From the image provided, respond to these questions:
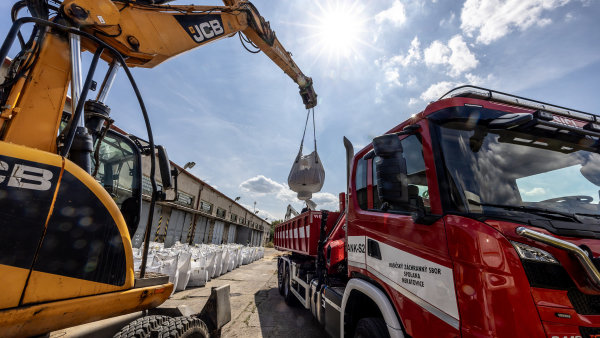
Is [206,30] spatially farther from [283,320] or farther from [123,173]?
[283,320]

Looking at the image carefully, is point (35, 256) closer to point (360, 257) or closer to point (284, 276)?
point (360, 257)

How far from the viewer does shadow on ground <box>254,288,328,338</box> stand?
4.52 metres

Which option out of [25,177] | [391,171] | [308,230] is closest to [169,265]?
[308,230]

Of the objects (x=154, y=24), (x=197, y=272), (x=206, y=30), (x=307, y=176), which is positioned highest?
(x=206, y=30)

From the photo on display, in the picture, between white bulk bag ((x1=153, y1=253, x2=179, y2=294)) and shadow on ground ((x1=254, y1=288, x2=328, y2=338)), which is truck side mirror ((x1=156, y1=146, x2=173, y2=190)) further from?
white bulk bag ((x1=153, y1=253, x2=179, y2=294))

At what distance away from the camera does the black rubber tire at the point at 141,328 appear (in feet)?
6.87

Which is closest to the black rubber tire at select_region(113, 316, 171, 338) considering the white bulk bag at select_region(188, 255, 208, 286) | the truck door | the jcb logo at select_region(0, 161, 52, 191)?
the jcb logo at select_region(0, 161, 52, 191)

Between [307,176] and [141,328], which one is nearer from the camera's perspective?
[141,328]

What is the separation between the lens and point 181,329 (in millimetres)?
2273

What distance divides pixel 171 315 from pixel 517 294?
3.05 meters

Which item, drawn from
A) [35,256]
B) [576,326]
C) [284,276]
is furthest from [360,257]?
[284,276]

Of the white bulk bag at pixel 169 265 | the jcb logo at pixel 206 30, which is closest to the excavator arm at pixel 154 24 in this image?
the jcb logo at pixel 206 30

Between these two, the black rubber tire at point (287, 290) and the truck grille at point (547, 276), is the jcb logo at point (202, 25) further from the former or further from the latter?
the black rubber tire at point (287, 290)

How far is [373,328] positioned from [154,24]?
4058 mm
